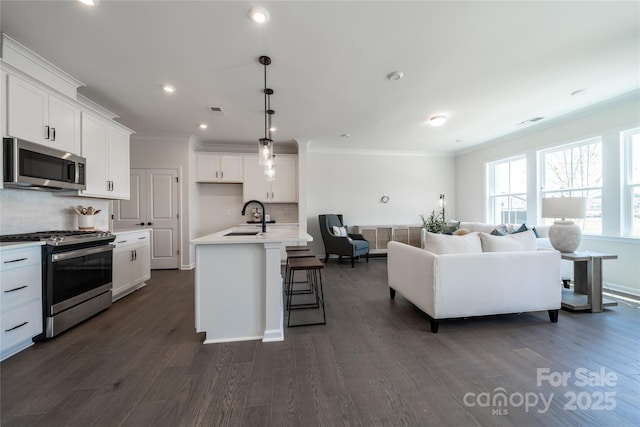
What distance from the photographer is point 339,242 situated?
16.1 ft

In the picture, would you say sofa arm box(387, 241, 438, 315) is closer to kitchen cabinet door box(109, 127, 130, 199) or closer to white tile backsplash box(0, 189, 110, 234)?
kitchen cabinet door box(109, 127, 130, 199)

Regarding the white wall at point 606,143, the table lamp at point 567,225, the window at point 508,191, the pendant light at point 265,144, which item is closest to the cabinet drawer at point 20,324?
the pendant light at point 265,144

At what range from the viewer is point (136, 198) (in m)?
4.44

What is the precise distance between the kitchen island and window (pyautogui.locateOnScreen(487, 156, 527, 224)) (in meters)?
5.03

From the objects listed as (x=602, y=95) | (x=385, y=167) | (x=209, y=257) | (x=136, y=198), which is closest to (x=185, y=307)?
(x=209, y=257)

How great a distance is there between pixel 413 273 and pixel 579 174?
12.1 feet

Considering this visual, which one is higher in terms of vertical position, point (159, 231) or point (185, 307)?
point (159, 231)

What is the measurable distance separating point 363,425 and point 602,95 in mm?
4830

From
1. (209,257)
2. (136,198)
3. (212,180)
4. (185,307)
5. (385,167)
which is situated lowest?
(185,307)

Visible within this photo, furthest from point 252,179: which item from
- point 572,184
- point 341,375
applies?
point 572,184

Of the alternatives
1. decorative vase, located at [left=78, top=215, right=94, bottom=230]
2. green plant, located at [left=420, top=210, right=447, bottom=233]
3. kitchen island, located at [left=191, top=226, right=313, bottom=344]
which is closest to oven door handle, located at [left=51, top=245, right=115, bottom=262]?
decorative vase, located at [left=78, top=215, right=94, bottom=230]

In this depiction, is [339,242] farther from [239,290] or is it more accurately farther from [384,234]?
[239,290]

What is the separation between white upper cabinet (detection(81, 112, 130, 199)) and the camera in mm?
2789

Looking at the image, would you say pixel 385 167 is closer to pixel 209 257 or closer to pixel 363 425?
pixel 209 257
